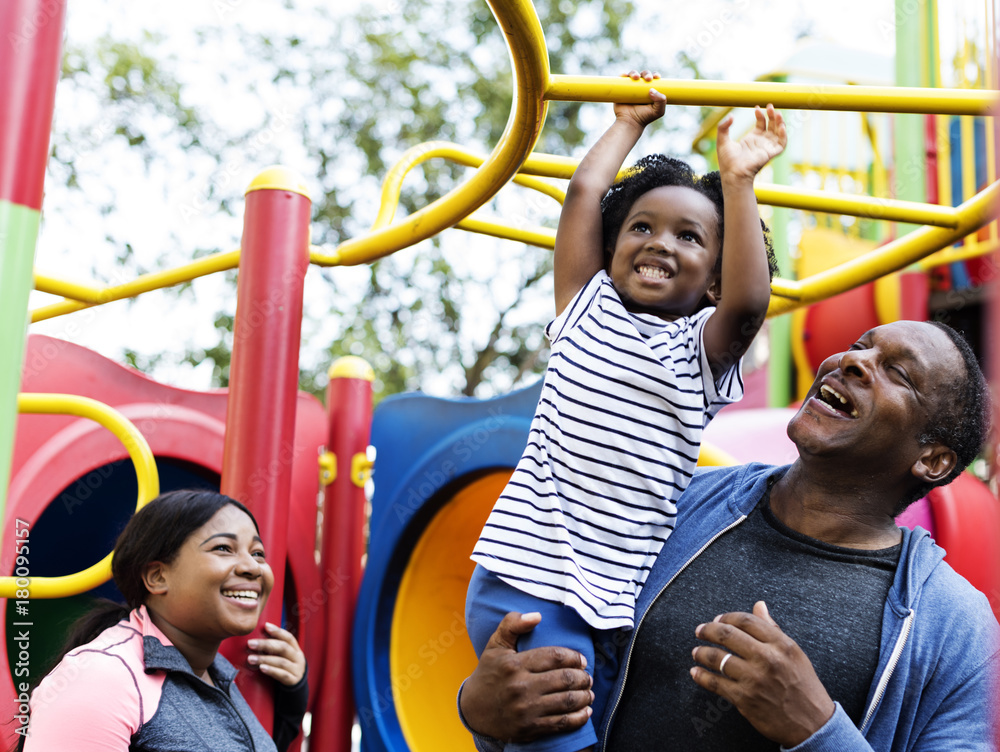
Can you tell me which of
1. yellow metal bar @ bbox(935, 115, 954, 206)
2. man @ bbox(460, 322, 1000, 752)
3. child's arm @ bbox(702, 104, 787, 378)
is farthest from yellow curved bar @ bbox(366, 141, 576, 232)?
yellow metal bar @ bbox(935, 115, 954, 206)

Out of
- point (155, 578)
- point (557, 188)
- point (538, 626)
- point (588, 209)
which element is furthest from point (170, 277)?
point (538, 626)

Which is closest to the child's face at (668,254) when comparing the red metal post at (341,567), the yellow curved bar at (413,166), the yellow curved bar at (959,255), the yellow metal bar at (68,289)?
the yellow curved bar at (413,166)

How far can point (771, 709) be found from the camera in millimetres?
1076

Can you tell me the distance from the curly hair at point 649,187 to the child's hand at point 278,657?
97cm

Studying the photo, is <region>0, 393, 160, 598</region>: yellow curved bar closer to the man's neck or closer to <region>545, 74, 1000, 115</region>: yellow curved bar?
<region>545, 74, 1000, 115</region>: yellow curved bar

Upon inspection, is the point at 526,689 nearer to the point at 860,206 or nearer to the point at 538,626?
the point at 538,626

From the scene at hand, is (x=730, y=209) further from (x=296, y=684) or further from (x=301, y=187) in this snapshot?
(x=296, y=684)

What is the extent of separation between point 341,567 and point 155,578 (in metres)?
1.06

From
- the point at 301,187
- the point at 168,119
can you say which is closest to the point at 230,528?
the point at 301,187

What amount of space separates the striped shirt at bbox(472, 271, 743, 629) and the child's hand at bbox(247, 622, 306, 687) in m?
0.72

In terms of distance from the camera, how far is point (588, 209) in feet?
4.91

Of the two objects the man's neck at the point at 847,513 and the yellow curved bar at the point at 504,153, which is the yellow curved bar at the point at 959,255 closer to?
the yellow curved bar at the point at 504,153

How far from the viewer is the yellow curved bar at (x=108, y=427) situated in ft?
5.51

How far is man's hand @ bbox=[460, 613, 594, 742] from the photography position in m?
1.21
